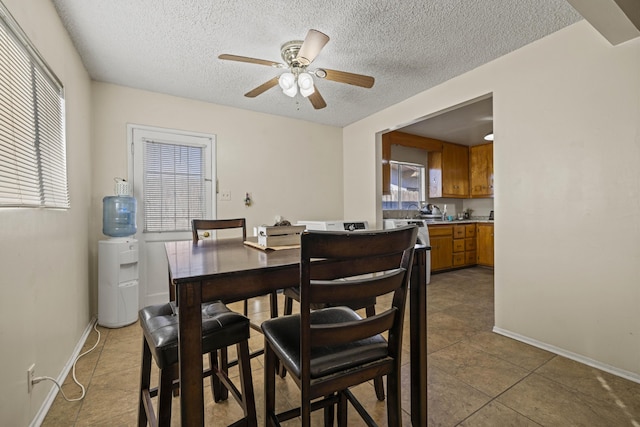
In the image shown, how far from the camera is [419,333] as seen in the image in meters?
1.30

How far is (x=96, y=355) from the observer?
2107mm

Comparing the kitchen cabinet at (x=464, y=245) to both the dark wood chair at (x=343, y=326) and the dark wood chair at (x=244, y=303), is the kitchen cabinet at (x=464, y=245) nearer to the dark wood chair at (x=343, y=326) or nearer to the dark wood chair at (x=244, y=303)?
the dark wood chair at (x=244, y=303)

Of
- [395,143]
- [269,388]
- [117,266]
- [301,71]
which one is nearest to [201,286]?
[269,388]

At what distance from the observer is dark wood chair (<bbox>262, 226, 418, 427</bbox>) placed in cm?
85

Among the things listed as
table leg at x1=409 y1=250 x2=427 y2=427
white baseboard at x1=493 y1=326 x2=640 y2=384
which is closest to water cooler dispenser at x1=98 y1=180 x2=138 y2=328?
table leg at x1=409 y1=250 x2=427 y2=427

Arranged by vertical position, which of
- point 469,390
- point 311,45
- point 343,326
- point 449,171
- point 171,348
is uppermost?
point 311,45

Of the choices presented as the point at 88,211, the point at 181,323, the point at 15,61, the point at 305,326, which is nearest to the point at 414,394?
the point at 305,326

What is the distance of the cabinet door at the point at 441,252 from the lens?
183 inches

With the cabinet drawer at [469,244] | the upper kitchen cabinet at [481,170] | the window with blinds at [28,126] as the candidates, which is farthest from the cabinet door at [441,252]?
the window with blinds at [28,126]

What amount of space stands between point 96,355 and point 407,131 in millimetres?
4722

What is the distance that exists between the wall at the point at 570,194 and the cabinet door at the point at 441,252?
7.09ft

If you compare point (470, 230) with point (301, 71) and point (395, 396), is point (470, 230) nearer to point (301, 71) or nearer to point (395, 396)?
point (301, 71)

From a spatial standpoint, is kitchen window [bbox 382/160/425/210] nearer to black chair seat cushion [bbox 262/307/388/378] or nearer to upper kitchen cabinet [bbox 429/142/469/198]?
upper kitchen cabinet [bbox 429/142/469/198]

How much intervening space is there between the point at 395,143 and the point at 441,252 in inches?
77.9
